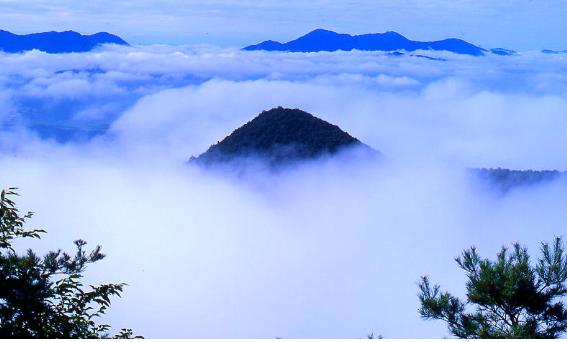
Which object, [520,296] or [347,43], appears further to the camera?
[347,43]

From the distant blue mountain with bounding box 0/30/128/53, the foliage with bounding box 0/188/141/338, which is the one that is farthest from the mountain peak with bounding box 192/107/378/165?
the foliage with bounding box 0/188/141/338

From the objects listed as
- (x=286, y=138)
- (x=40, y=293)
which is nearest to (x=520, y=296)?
(x=40, y=293)

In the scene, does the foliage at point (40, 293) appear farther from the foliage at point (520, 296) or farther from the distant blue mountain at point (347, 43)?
the distant blue mountain at point (347, 43)

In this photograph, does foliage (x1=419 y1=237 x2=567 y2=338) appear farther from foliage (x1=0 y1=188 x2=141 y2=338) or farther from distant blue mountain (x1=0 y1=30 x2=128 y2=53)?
distant blue mountain (x1=0 y1=30 x2=128 y2=53)

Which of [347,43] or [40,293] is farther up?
[347,43]

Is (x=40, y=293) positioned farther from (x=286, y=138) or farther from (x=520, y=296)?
(x=286, y=138)


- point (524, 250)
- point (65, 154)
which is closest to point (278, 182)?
point (65, 154)

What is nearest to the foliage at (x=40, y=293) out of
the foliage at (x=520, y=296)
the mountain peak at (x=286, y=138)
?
the foliage at (x=520, y=296)

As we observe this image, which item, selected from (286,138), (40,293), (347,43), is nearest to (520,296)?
(40,293)
